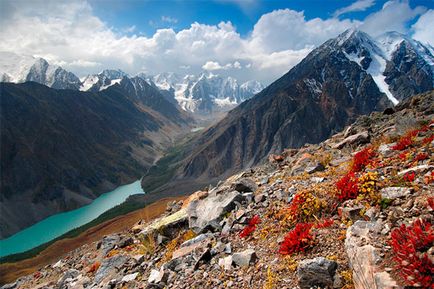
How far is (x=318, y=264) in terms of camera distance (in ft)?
28.0

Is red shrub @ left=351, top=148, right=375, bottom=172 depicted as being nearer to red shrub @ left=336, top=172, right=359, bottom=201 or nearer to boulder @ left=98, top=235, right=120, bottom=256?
red shrub @ left=336, top=172, right=359, bottom=201

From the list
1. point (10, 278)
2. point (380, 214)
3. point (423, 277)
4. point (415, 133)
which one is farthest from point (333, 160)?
point (10, 278)

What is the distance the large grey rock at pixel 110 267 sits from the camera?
1619 centimetres

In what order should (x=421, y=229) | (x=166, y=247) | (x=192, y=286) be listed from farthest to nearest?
(x=166, y=247) < (x=192, y=286) < (x=421, y=229)

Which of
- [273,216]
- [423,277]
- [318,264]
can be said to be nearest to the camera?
[423,277]

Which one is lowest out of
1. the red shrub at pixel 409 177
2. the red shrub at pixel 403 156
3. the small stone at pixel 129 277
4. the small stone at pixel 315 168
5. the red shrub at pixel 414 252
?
the red shrub at pixel 414 252

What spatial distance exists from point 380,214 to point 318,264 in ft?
8.29

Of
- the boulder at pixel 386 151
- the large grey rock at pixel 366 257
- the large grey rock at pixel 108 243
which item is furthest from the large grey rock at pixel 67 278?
the boulder at pixel 386 151

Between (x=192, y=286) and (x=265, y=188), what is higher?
(x=265, y=188)

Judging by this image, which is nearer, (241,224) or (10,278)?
(241,224)

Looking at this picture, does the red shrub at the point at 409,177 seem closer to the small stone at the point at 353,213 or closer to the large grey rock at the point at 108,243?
the small stone at the point at 353,213

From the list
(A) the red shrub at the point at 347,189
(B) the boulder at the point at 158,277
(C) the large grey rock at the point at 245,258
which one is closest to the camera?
(C) the large grey rock at the point at 245,258

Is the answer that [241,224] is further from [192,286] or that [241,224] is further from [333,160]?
[333,160]

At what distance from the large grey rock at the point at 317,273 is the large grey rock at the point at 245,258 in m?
2.32
